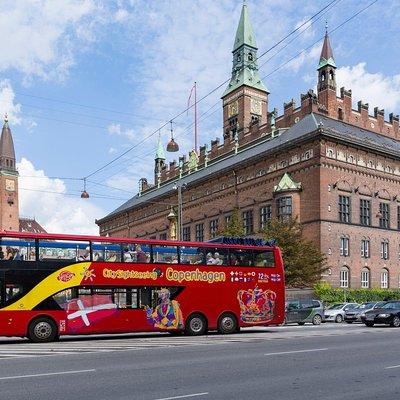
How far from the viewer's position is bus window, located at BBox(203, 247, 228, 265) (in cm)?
2302

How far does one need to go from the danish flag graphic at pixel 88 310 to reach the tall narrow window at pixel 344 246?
34439 mm

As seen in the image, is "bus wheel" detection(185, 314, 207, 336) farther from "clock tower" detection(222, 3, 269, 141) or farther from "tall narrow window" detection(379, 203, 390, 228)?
"clock tower" detection(222, 3, 269, 141)

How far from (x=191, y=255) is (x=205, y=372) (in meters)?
11.5

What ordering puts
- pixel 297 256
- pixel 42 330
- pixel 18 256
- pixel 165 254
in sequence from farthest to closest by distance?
pixel 297 256 < pixel 165 254 < pixel 42 330 < pixel 18 256

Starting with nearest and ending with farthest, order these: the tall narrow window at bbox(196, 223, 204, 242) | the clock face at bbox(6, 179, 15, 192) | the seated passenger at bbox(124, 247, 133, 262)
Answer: the seated passenger at bbox(124, 247, 133, 262) < the tall narrow window at bbox(196, 223, 204, 242) < the clock face at bbox(6, 179, 15, 192)

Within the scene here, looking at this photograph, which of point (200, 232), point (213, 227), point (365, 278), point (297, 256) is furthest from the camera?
point (200, 232)

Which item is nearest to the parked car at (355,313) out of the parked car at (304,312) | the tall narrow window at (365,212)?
the parked car at (304,312)

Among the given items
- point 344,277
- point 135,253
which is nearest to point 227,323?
point 135,253

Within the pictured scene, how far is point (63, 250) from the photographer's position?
20406 millimetres

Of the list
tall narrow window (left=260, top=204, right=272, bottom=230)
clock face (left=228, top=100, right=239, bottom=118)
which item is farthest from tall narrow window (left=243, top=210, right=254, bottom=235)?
clock face (left=228, top=100, right=239, bottom=118)

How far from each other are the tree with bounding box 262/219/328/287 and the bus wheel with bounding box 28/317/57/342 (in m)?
28.4

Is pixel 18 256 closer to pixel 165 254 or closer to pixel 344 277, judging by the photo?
pixel 165 254

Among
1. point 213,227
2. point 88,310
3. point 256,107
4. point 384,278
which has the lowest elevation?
point 384,278

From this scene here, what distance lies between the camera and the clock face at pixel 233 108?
86831 millimetres
